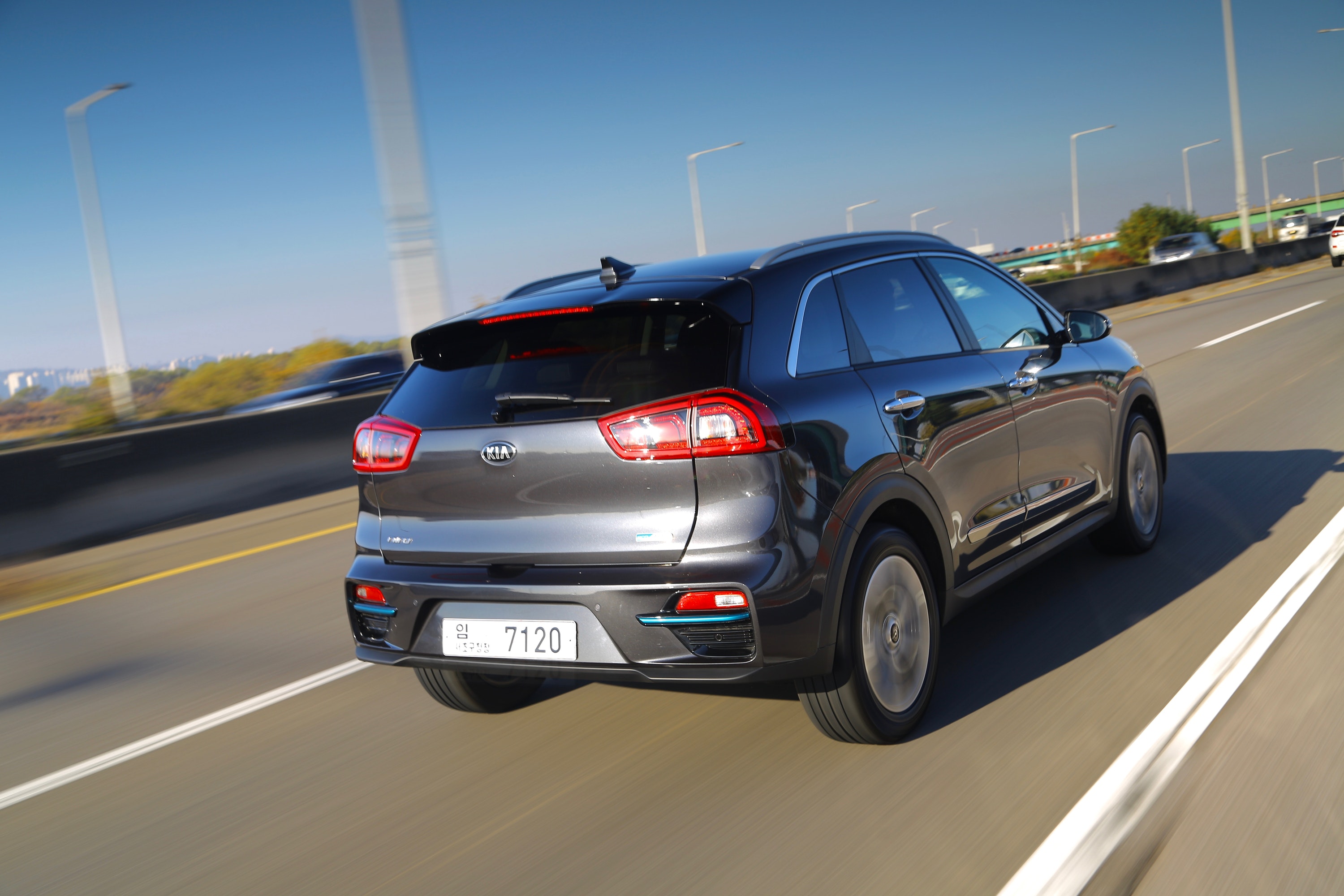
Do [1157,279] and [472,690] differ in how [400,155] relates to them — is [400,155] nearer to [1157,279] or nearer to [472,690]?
[472,690]

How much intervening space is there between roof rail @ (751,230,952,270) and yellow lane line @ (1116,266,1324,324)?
67.3 feet

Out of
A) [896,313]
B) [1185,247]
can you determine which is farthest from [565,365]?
[1185,247]

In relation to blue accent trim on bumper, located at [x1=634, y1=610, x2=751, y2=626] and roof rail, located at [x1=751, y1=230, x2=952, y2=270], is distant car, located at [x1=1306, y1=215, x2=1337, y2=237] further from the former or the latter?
blue accent trim on bumper, located at [x1=634, y1=610, x2=751, y2=626]

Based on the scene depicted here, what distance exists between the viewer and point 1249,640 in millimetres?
4414

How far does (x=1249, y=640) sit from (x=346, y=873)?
11.1 feet

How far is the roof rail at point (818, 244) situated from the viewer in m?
3.86

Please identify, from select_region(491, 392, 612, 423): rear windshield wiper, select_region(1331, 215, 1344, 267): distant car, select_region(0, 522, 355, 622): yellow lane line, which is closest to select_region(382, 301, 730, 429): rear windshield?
select_region(491, 392, 612, 423): rear windshield wiper

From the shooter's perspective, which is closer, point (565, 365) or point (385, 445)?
point (565, 365)

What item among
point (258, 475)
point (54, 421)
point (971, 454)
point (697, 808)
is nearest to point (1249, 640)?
point (971, 454)

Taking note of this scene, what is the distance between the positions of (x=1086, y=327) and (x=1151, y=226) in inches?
3299

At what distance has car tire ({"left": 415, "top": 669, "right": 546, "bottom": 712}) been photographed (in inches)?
170

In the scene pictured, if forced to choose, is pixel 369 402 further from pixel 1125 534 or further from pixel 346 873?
pixel 346 873

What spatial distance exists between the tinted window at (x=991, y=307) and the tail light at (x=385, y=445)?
2262 mm

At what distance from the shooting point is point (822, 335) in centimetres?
380
